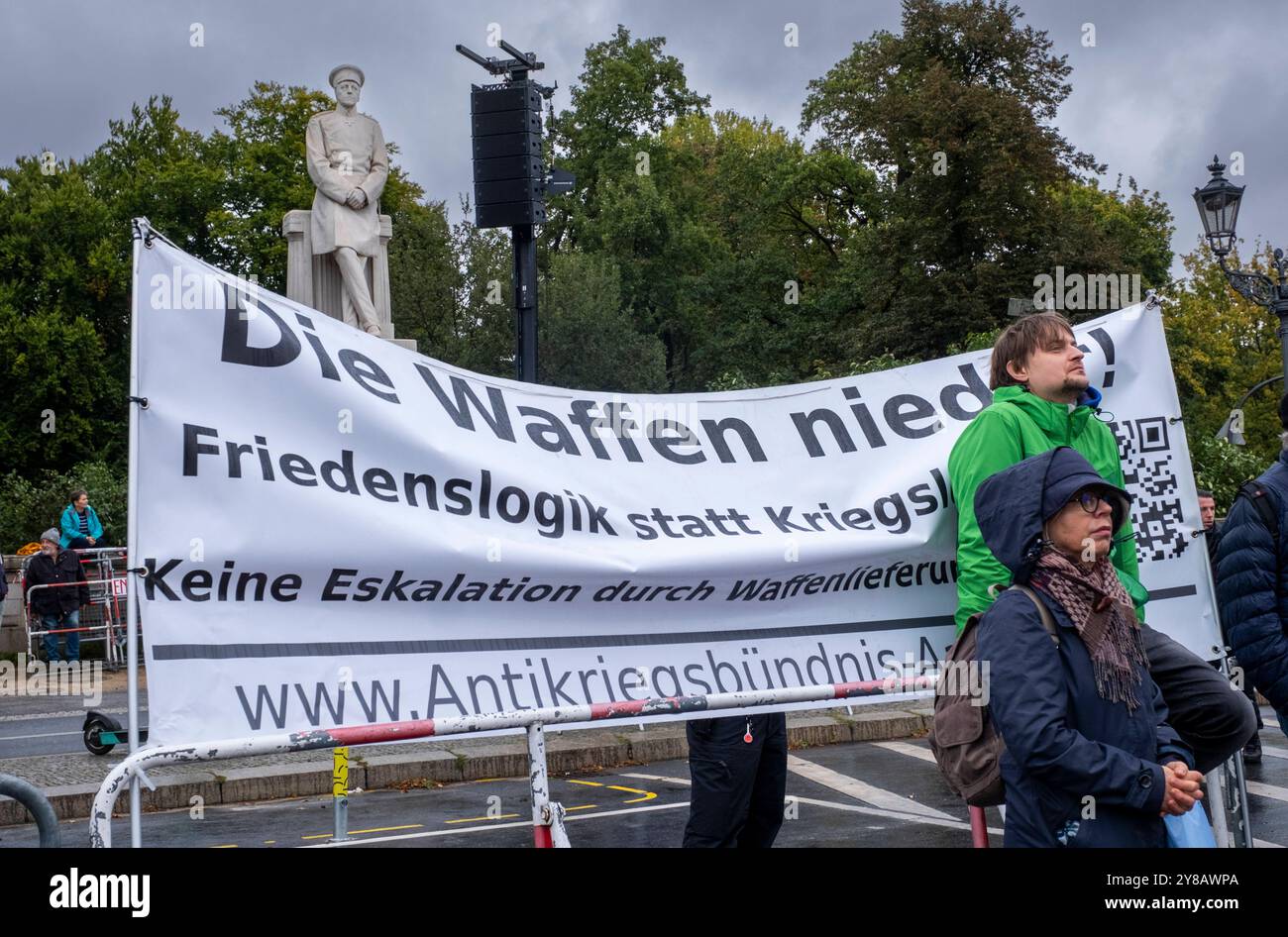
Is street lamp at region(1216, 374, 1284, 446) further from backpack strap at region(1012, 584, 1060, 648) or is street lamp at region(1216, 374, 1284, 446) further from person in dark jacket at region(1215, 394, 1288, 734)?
backpack strap at region(1012, 584, 1060, 648)

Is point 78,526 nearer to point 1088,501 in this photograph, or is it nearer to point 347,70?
point 347,70


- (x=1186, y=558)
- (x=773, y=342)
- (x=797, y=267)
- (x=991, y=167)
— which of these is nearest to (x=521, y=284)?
(x=1186, y=558)

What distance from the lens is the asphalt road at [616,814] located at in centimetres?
769

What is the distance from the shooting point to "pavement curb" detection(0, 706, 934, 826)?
9047 millimetres

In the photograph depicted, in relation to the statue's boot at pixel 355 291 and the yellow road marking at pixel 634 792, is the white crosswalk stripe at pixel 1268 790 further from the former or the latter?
the statue's boot at pixel 355 291

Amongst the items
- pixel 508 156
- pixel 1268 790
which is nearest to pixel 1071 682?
pixel 1268 790

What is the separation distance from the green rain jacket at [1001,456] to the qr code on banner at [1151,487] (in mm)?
924

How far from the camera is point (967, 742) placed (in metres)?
3.56

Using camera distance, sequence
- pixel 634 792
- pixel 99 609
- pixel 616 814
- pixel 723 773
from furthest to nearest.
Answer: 1. pixel 99 609
2. pixel 634 792
3. pixel 616 814
4. pixel 723 773

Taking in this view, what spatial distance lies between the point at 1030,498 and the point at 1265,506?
6.42 ft

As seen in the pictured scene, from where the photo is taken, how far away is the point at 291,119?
47.8m
